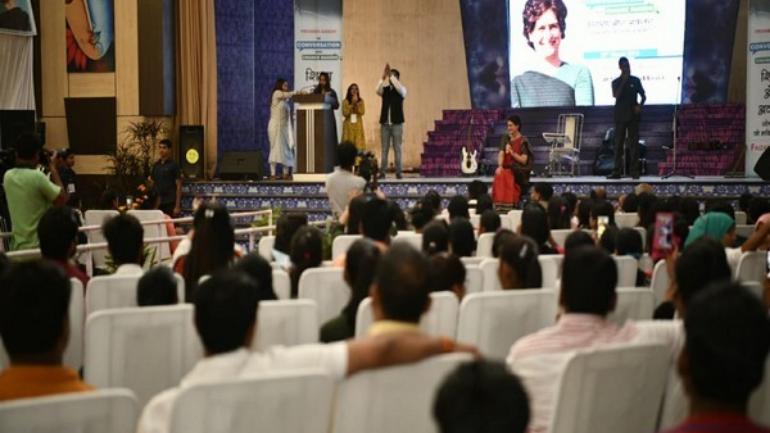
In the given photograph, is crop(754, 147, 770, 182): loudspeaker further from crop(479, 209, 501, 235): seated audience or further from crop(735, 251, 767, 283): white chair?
crop(735, 251, 767, 283): white chair

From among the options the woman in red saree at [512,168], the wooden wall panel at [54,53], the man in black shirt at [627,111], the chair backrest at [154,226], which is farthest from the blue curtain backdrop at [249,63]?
the chair backrest at [154,226]

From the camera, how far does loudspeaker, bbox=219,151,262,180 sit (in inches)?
651

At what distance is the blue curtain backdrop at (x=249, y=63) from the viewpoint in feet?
57.3

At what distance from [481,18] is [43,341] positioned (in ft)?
55.7

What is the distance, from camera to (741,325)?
6.62 feet

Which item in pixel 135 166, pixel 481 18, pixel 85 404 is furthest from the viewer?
pixel 481 18

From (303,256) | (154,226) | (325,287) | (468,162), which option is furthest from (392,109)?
(325,287)

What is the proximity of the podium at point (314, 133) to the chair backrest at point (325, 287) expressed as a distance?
1120cm

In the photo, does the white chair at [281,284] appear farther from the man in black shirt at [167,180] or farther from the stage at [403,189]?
the stage at [403,189]

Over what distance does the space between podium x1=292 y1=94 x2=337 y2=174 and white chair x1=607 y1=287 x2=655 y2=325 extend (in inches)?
464

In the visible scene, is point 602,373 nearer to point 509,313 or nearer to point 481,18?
point 509,313

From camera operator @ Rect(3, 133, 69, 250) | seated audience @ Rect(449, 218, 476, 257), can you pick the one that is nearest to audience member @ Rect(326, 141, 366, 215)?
camera operator @ Rect(3, 133, 69, 250)

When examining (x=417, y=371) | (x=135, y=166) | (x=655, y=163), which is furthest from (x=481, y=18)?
(x=417, y=371)

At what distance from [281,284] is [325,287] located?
0.18m
